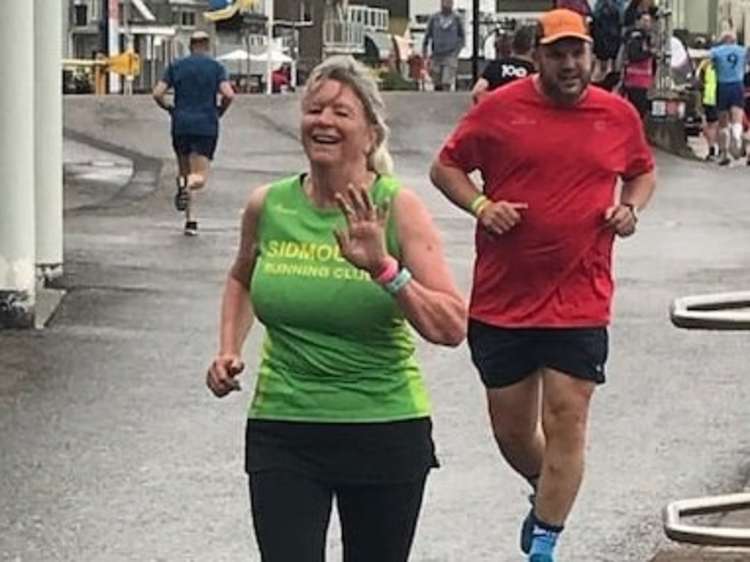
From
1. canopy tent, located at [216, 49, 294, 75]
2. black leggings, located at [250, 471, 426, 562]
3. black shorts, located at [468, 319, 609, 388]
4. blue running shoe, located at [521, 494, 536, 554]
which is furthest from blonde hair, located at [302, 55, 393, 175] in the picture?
canopy tent, located at [216, 49, 294, 75]

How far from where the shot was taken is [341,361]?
568 centimetres

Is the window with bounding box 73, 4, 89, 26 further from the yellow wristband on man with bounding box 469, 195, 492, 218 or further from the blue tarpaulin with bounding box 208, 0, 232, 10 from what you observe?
the yellow wristband on man with bounding box 469, 195, 492, 218

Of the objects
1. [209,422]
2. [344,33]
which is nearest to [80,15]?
[344,33]

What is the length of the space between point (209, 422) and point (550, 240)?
3.53m

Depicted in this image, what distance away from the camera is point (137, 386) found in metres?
11.9

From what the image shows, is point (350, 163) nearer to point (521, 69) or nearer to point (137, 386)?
point (137, 386)

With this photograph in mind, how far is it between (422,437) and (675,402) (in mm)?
5938

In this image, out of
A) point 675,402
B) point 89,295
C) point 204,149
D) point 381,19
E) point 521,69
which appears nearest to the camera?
point 675,402

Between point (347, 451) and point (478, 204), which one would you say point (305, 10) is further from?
point (347, 451)

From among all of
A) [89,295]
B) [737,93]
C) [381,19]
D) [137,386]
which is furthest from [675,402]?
[381,19]

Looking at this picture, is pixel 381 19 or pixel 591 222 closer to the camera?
pixel 591 222

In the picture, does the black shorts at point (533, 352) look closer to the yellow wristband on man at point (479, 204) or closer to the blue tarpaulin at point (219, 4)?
the yellow wristband on man at point (479, 204)

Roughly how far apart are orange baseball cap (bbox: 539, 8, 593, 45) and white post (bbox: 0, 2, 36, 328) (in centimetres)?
624

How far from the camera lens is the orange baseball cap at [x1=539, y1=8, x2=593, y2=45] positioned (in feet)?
25.3
